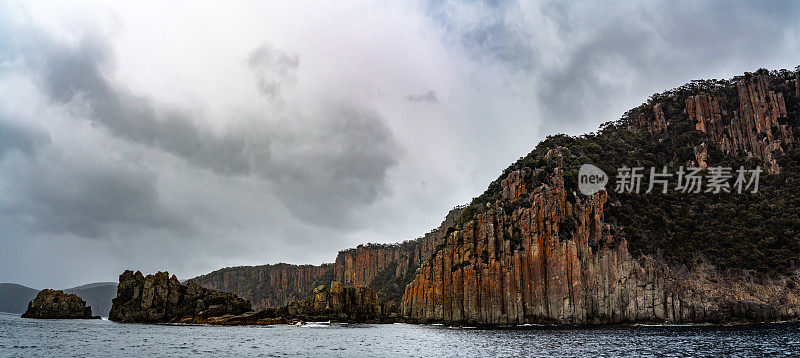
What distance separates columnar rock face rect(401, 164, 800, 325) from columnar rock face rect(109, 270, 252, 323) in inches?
2470

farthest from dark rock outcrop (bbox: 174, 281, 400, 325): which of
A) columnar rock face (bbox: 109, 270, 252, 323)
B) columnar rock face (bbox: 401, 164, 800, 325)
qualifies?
columnar rock face (bbox: 401, 164, 800, 325)

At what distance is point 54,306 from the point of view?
468ft

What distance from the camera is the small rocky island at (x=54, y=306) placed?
143m

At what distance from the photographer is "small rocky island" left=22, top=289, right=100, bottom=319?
468ft

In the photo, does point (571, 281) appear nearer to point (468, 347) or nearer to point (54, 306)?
point (468, 347)

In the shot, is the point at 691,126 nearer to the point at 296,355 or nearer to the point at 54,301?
the point at 296,355

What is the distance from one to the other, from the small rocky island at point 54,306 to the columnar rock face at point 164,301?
2227 centimetres

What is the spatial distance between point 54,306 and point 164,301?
1522 inches


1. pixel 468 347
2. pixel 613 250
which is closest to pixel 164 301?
pixel 468 347

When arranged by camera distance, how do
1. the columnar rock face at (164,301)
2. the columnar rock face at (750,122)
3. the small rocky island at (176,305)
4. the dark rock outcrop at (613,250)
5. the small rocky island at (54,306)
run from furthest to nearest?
the small rocky island at (54,306), the columnar rock face at (164,301), the columnar rock face at (750,122), the small rocky island at (176,305), the dark rock outcrop at (613,250)

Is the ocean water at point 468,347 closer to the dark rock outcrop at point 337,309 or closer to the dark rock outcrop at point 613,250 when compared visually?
the dark rock outcrop at point 613,250

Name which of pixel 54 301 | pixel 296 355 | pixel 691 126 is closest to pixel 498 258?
pixel 296 355

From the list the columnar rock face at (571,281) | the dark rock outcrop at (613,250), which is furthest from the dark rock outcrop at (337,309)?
the columnar rock face at (571,281)

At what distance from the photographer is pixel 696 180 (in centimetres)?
12925
